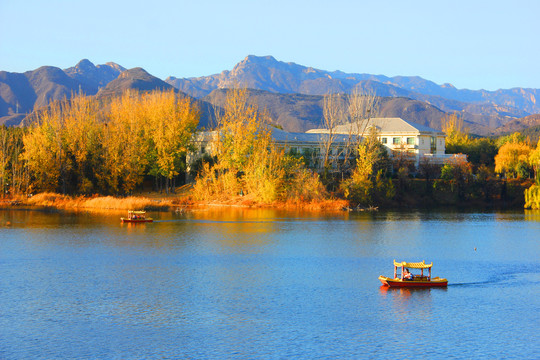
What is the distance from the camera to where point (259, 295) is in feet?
96.0

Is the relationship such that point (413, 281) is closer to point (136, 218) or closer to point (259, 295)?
point (259, 295)

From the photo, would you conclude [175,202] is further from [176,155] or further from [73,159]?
[73,159]

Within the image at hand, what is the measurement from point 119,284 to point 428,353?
1618cm

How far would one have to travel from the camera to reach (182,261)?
1497 inches

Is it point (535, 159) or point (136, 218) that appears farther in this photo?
point (535, 159)

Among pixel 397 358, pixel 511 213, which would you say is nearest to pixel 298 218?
pixel 511 213

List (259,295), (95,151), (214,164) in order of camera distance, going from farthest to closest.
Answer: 1. (214,164)
2. (95,151)
3. (259,295)

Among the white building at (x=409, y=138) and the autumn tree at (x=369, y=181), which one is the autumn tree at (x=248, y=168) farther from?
the white building at (x=409, y=138)

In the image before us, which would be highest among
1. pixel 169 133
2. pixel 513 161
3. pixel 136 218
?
pixel 169 133

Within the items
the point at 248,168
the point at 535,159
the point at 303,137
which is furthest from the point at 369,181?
the point at 535,159

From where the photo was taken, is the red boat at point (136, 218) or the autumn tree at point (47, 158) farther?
the autumn tree at point (47, 158)

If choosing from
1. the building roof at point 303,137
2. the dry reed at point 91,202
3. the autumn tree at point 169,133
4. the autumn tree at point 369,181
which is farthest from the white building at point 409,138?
the dry reed at point 91,202

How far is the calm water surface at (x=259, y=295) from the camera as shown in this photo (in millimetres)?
22219

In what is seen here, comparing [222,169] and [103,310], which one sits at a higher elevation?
[222,169]
